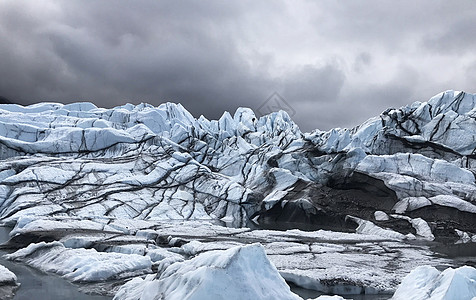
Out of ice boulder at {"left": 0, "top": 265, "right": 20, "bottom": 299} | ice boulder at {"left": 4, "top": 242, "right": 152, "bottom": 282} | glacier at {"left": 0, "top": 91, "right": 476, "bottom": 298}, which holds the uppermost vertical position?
glacier at {"left": 0, "top": 91, "right": 476, "bottom": 298}

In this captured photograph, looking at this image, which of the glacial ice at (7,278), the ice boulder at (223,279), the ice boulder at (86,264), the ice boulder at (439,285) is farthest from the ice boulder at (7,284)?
the ice boulder at (439,285)

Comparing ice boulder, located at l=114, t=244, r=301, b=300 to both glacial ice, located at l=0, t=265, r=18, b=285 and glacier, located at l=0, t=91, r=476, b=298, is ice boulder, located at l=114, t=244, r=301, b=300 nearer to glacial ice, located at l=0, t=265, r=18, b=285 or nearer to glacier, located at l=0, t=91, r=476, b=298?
glacier, located at l=0, t=91, r=476, b=298

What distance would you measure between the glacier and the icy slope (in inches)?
5.7

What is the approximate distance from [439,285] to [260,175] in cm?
3569

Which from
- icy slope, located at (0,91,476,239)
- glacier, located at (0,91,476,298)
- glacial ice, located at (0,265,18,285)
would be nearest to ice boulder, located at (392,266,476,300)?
glacier, located at (0,91,476,298)

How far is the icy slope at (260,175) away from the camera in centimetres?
3344

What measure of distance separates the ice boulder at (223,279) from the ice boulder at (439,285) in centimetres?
437

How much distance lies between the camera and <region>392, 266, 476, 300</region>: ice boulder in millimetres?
10445

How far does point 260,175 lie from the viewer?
46938 millimetres

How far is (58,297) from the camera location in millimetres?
13031

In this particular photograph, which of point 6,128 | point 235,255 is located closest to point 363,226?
point 235,255

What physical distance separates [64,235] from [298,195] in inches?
934

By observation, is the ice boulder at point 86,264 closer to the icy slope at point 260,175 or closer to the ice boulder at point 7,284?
the ice boulder at point 7,284

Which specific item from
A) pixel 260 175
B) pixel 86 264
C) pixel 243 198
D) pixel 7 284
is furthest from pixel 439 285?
pixel 260 175
